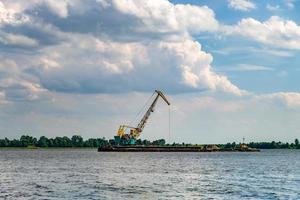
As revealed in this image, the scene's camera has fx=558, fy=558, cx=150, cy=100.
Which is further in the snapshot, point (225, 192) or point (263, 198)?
point (225, 192)

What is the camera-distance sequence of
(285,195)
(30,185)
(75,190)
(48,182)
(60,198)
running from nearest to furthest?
(60,198)
(285,195)
(75,190)
(30,185)
(48,182)

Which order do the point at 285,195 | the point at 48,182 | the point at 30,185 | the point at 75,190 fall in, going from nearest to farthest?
the point at 285,195 → the point at 75,190 → the point at 30,185 → the point at 48,182

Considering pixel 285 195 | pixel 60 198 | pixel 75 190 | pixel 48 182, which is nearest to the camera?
pixel 60 198

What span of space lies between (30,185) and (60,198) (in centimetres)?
1725

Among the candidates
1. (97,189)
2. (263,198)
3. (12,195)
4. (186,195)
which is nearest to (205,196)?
(186,195)

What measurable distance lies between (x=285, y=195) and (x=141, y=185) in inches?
821

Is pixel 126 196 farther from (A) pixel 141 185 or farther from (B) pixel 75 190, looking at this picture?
(A) pixel 141 185

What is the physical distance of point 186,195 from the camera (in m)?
62.4

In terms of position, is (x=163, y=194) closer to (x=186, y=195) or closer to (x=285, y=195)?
(x=186, y=195)

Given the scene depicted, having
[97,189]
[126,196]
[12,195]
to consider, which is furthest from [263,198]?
[12,195]

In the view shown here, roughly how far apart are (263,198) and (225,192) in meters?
7.24

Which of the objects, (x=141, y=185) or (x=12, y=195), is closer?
(x=12, y=195)

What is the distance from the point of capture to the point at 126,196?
61000 millimetres

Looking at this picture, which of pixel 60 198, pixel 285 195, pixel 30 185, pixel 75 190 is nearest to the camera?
pixel 60 198
